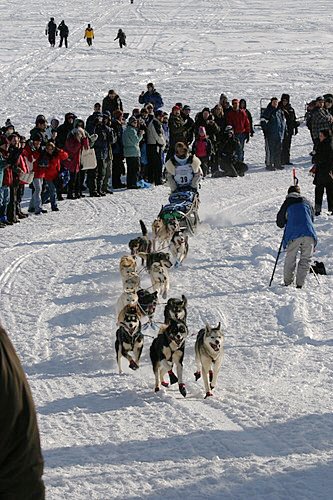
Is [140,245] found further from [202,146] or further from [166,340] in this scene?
[202,146]

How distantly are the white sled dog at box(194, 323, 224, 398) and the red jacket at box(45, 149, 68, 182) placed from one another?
7262mm

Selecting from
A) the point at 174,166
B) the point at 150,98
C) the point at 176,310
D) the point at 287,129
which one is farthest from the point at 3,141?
the point at 150,98

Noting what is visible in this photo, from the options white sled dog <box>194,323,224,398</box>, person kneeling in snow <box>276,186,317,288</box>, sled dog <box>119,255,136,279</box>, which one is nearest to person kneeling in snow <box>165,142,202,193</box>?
person kneeling in snow <box>276,186,317,288</box>

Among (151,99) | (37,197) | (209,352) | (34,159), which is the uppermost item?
(151,99)

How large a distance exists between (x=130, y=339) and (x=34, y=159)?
22.5 ft

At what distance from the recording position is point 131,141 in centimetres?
A: 1593

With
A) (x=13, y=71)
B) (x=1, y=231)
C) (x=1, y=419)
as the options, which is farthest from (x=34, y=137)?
(x=13, y=71)

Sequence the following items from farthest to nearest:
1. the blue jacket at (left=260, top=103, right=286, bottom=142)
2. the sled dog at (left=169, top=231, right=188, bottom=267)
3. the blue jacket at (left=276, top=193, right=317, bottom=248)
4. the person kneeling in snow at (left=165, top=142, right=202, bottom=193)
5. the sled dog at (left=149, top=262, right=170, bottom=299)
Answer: the blue jacket at (left=260, top=103, right=286, bottom=142), the person kneeling in snow at (left=165, top=142, right=202, bottom=193), the sled dog at (left=169, top=231, right=188, bottom=267), the blue jacket at (left=276, top=193, right=317, bottom=248), the sled dog at (left=149, top=262, right=170, bottom=299)

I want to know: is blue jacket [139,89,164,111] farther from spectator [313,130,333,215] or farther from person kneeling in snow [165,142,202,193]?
person kneeling in snow [165,142,202,193]

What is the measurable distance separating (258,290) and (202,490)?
5169 mm

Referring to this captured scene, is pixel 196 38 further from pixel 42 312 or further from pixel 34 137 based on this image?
pixel 42 312

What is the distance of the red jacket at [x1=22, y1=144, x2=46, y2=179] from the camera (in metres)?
14.1

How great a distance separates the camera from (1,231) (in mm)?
13320

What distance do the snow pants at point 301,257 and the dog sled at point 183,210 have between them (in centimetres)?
182
